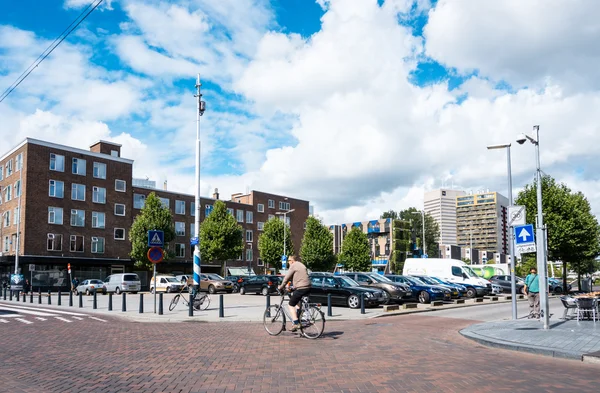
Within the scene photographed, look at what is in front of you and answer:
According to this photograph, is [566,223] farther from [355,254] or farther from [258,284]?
[355,254]

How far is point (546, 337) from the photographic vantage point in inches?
448

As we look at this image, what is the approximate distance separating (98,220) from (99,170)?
513cm

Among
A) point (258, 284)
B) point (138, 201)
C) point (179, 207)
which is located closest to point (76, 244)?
point (138, 201)

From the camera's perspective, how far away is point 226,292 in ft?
123

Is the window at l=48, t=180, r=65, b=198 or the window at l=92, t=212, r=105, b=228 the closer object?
the window at l=48, t=180, r=65, b=198

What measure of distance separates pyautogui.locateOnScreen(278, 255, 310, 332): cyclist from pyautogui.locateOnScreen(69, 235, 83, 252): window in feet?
141

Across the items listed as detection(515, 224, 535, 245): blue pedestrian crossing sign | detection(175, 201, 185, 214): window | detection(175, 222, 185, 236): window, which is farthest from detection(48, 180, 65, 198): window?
detection(515, 224, 535, 245): blue pedestrian crossing sign

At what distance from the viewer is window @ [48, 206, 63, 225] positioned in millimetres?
47519

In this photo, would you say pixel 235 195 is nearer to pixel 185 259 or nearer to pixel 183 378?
pixel 185 259

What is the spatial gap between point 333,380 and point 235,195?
227ft

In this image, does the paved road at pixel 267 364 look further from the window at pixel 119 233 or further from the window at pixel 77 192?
the window at pixel 119 233

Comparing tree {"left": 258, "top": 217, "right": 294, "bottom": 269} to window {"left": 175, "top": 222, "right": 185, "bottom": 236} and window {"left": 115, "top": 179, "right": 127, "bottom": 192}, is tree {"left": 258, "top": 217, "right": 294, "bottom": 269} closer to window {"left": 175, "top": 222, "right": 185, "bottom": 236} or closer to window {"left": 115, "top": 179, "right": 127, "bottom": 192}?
window {"left": 175, "top": 222, "right": 185, "bottom": 236}

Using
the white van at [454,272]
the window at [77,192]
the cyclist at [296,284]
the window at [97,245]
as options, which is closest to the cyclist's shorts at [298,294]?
the cyclist at [296,284]

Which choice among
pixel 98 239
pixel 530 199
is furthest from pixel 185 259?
pixel 530 199
